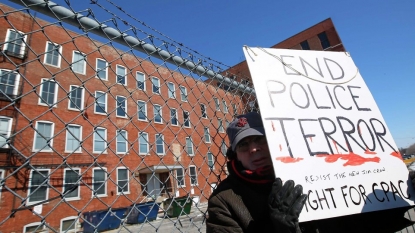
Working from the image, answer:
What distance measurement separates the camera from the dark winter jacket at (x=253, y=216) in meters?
1.23

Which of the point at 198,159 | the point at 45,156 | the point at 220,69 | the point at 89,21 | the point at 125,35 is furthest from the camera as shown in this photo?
the point at 198,159

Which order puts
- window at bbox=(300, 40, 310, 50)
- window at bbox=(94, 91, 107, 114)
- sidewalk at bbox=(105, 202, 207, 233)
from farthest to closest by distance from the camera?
window at bbox=(300, 40, 310, 50)
sidewalk at bbox=(105, 202, 207, 233)
window at bbox=(94, 91, 107, 114)

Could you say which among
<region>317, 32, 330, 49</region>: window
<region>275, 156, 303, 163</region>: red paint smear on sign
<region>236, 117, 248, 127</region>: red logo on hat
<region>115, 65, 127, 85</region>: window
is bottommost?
<region>275, 156, 303, 163</region>: red paint smear on sign

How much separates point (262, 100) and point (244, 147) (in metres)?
0.39

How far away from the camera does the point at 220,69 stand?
2672 mm

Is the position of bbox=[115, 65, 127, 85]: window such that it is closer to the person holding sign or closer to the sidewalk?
the person holding sign

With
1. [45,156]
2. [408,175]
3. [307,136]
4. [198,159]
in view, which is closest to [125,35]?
[307,136]

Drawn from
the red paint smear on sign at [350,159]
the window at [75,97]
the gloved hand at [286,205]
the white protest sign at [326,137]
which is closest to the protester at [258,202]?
the gloved hand at [286,205]

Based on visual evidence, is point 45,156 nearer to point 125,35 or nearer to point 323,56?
point 125,35

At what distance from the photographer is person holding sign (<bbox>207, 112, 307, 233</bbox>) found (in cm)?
104

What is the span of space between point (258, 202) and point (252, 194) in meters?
0.06

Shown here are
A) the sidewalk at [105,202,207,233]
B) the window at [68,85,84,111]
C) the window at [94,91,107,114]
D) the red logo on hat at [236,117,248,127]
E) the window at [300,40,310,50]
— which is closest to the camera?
the window at [68,85,84,111]

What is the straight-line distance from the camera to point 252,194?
1330 mm

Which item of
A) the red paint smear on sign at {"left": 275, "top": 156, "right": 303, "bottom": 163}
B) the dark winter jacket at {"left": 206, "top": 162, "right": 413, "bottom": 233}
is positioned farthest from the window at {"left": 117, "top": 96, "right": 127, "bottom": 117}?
the red paint smear on sign at {"left": 275, "top": 156, "right": 303, "bottom": 163}
